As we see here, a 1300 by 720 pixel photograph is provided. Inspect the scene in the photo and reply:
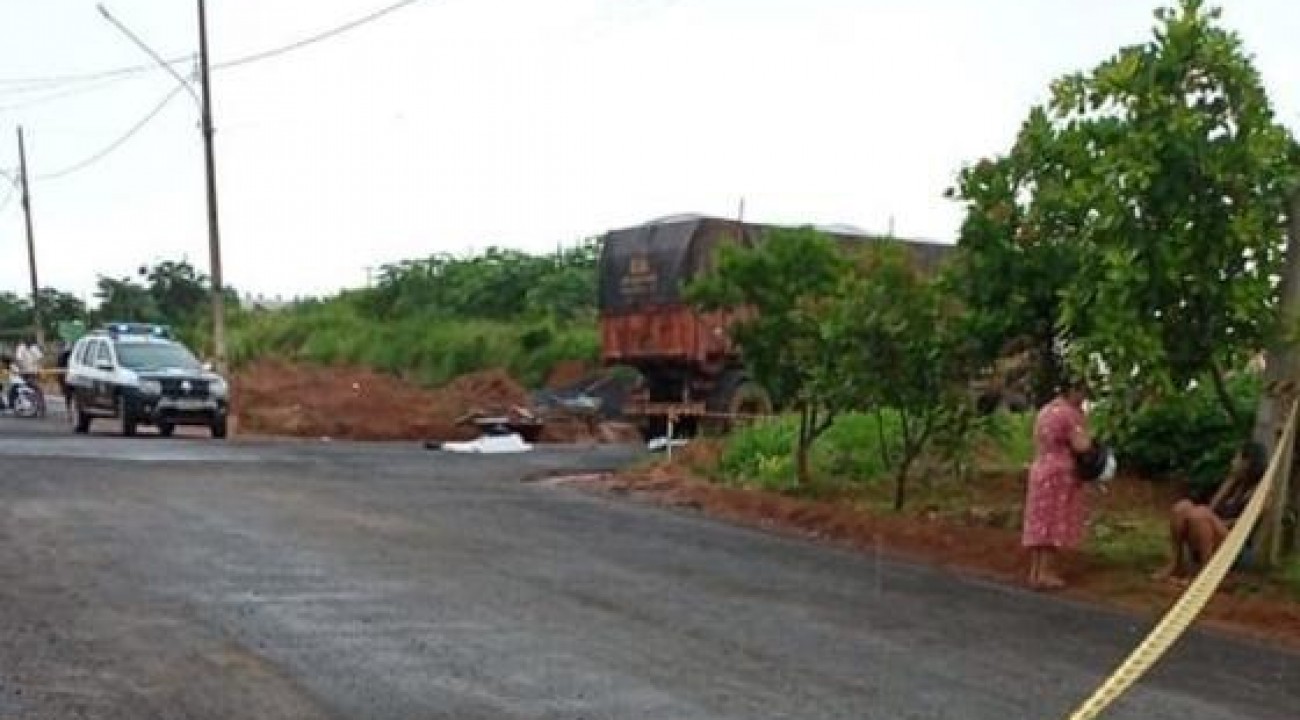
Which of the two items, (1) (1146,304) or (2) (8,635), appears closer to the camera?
(2) (8,635)

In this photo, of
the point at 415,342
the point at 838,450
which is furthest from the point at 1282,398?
the point at 415,342

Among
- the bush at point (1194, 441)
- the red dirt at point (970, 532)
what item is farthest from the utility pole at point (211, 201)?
the bush at point (1194, 441)

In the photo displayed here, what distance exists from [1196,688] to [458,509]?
931 cm

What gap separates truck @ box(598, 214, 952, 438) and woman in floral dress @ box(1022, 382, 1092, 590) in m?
14.0

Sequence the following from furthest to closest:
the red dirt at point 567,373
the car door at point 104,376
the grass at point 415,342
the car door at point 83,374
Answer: the grass at point 415,342 < the red dirt at point 567,373 < the car door at point 83,374 < the car door at point 104,376

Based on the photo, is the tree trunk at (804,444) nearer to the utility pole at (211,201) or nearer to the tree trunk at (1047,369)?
the tree trunk at (1047,369)

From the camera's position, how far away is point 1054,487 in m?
13.4

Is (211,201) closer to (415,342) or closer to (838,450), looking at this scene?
(415,342)

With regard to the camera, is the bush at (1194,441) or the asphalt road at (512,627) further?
the bush at (1194,441)

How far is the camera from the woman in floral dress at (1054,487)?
13328 millimetres

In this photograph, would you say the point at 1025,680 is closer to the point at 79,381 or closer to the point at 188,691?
the point at 188,691

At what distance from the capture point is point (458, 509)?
17.3m

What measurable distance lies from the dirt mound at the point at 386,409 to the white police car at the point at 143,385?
4.03 meters

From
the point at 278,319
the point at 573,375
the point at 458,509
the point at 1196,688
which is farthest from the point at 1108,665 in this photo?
the point at 278,319
